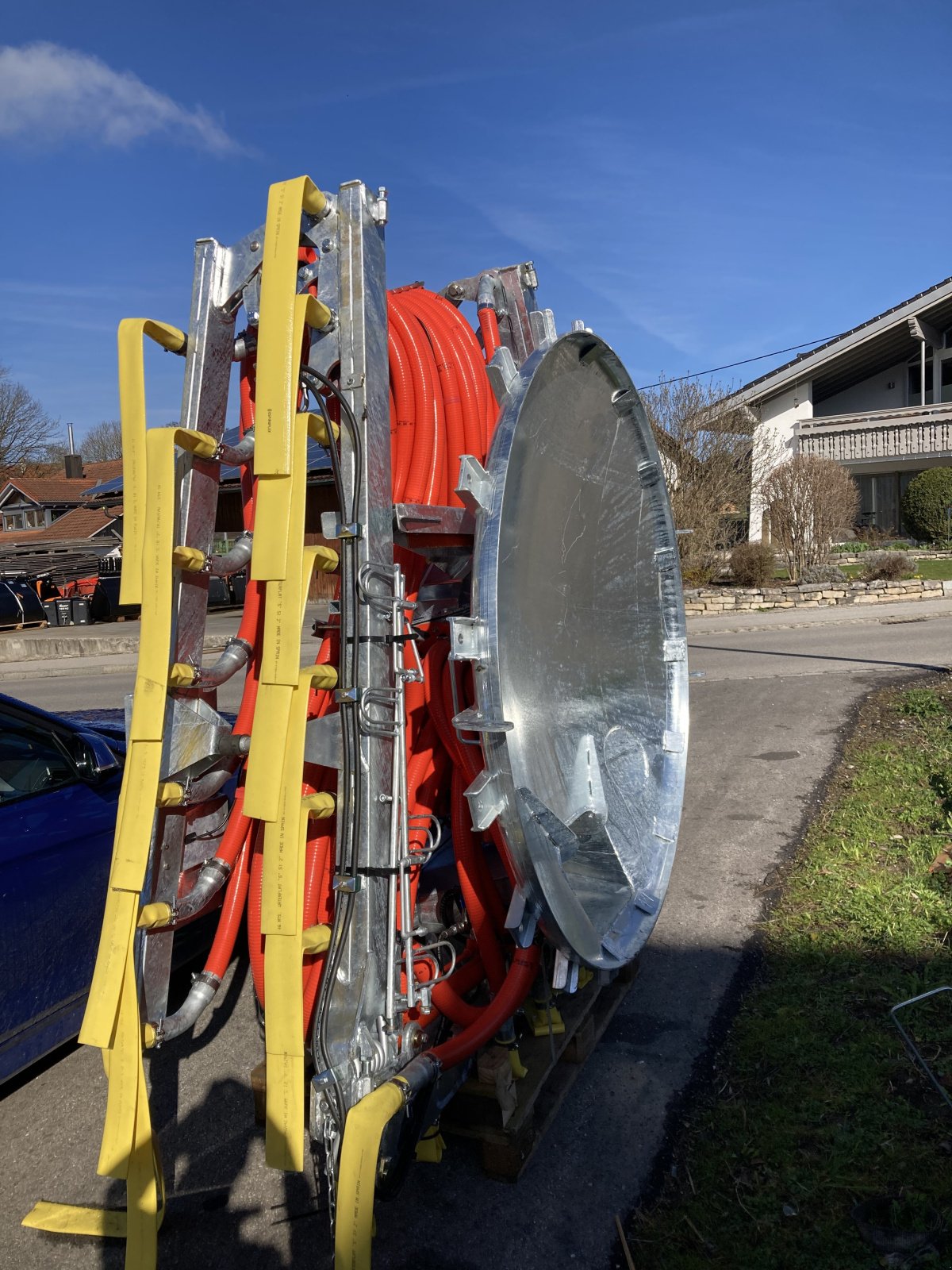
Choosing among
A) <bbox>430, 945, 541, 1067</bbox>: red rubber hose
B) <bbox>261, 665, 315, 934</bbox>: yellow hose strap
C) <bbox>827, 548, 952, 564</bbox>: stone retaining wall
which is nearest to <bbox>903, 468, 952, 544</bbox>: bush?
<bbox>827, 548, 952, 564</bbox>: stone retaining wall

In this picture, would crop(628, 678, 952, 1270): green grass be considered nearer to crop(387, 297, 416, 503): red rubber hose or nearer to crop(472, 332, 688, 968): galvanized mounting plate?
crop(472, 332, 688, 968): galvanized mounting plate

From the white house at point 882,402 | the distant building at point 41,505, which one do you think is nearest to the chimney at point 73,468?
the distant building at point 41,505

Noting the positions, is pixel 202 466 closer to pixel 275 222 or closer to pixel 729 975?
pixel 275 222

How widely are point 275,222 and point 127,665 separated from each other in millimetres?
15245

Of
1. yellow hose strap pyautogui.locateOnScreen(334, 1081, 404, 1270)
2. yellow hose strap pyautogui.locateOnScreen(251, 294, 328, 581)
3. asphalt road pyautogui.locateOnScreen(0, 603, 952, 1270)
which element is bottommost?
asphalt road pyautogui.locateOnScreen(0, 603, 952, 1270)

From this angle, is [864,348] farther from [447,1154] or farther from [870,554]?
[447,1154]

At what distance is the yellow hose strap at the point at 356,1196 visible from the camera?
7.16ft

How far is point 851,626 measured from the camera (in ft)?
50.8

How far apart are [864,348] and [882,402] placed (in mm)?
3506

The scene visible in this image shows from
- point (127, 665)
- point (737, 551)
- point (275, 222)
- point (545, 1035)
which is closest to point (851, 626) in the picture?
point (737, 551)

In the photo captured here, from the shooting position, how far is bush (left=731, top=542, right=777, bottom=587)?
19.2 m

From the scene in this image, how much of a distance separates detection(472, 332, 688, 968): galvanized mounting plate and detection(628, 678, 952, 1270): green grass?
635mm

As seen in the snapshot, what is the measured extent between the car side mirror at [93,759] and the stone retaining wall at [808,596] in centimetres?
1458

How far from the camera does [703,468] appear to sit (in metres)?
20.6
